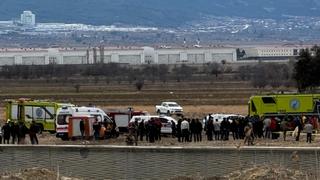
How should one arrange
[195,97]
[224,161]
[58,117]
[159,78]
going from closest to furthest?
[224,161], [58,117], [195,97], [159,78]

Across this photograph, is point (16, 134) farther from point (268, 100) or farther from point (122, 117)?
point (268, 100)

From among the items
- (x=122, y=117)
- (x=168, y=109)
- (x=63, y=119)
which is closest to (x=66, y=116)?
(x=63, y=119)

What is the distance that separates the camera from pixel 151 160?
19.0 metres

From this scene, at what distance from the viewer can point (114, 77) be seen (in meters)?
129

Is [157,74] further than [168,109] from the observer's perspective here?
Yes

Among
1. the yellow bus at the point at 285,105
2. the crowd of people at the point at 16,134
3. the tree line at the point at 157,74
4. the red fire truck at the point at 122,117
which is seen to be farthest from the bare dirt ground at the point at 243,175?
the tree line at the point at 157,74

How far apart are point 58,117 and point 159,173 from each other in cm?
1722

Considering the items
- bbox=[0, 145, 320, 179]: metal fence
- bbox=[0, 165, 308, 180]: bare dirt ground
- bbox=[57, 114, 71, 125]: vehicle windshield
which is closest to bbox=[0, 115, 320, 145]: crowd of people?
bbox=[57, 114, 71, 125]: vehicle windshield

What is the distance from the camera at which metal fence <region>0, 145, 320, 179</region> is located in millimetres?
18328

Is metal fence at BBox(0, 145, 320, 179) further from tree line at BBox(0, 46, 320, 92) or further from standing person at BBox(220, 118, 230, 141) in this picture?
tree line at BBox(0, 46, 320, 92)

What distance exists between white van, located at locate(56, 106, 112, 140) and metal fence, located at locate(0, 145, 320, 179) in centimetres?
1367

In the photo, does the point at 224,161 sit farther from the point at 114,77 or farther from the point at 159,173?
the point at 114,77

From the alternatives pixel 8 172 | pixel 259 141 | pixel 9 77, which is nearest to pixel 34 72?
pixel 9 77

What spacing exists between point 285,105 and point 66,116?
13014 mm
